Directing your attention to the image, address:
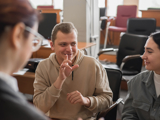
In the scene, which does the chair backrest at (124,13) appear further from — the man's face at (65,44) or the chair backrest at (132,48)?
the man's face at (65,44)

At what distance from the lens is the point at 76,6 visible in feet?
11.1

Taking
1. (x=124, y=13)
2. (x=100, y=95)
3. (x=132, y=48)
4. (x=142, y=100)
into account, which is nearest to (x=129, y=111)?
(x=142, y=100)

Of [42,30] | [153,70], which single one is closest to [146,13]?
[42,30]

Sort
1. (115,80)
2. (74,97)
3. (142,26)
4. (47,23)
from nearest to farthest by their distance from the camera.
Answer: (74,97), (115,80), (47,23), (142,26)

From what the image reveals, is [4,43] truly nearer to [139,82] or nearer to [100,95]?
[100,95]

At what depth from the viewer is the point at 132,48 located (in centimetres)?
298

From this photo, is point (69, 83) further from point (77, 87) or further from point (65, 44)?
Answer: point (65, 44)

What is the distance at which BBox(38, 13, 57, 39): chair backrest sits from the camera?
2.87 meters

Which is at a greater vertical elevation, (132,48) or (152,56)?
(152,56)

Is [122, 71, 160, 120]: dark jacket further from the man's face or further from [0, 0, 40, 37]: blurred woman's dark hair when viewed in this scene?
[0, 0, 40, 37]: blurred woman's dark hair

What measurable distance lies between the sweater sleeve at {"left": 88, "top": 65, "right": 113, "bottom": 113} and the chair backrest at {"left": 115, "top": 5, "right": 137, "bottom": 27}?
14.1 feet

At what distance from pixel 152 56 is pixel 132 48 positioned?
157cm

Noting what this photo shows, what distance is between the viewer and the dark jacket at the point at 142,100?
1.34 metres

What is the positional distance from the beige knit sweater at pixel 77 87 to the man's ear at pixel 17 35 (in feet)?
3.06
